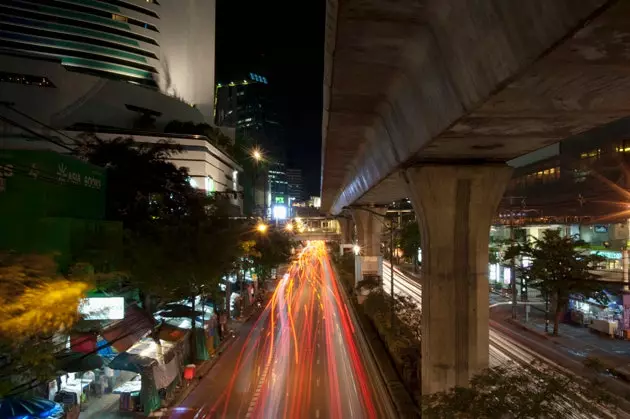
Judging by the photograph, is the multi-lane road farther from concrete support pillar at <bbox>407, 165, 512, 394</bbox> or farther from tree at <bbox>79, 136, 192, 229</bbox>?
tree at <bbox>79, 136, 192, 229</bbox>

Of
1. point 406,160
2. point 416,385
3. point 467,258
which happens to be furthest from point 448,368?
point 406,160

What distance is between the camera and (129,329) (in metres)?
15.6

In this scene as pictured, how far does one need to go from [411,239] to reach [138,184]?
3724cm

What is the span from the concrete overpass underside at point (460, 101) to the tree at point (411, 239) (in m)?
39.4

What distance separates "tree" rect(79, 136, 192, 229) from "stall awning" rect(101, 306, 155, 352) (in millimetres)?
4958

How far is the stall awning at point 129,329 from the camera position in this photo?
1487 centimetres

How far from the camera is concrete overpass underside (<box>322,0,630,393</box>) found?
386cm

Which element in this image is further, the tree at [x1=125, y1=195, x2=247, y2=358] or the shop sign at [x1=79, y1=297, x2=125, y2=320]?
the tree at [x1=125, y1=195, x2=247, y2=358]

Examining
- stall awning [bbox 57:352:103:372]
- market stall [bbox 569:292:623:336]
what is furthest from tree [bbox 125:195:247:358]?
market stall [bbox 569:292:623:336]

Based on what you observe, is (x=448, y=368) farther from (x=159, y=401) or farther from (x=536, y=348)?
(x=536, y=348)

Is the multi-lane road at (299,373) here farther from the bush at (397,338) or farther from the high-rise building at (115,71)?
the high-rise building at (115,71)

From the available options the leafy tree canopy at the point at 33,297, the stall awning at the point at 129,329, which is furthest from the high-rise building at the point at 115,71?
the leafy tree canopy at the point at 33,297

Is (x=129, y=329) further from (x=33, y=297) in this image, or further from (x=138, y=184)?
(x=138, y=184)

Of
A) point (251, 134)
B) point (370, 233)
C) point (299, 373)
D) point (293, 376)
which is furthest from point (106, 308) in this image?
point (251, 134)
